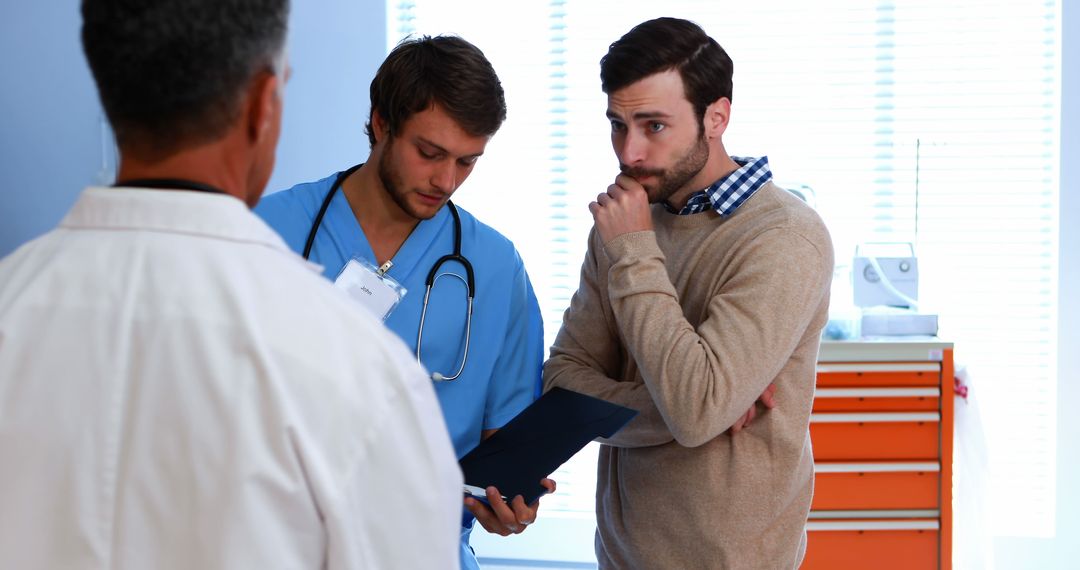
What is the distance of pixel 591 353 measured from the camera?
5.37 ft

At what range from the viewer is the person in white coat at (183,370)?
0.69m

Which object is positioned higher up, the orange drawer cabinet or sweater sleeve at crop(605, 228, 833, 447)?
sweater sleeve at crop(605, 228, 833, 447)

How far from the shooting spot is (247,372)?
2.27ft

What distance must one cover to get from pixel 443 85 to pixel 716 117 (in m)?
0.43

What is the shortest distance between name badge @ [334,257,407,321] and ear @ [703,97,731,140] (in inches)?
21.4

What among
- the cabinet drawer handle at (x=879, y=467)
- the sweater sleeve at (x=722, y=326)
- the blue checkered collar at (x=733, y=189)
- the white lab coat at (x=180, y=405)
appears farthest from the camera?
the cabinet drawer handle at (x=879, y=467)

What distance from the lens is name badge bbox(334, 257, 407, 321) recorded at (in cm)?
153

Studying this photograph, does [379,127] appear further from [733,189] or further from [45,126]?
[45,126]

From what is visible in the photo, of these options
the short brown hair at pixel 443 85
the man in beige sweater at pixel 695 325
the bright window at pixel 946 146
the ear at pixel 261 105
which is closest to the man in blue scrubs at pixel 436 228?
the short brown hair at pixel 443 85

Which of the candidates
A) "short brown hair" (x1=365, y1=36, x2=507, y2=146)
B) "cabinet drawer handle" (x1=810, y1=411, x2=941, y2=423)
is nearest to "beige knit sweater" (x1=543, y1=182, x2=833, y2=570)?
"short brown hair" (x1=365, y1=36, x2=507, y2=146)

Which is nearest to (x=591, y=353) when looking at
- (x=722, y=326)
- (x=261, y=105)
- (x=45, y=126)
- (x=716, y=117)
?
(x=722, y=326)

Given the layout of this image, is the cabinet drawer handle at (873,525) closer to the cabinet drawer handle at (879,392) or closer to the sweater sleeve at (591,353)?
the cabinet drawer handle at (879,392)

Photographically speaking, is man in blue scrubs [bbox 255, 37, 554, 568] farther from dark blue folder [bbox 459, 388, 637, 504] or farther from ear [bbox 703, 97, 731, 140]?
ear [bbox 703, 97, 731, 140]

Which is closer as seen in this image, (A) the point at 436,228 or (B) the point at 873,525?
(A) the point at 436,228
